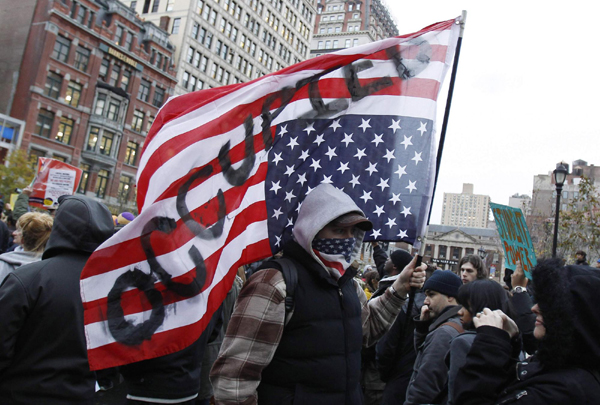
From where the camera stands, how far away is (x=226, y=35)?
5578 centimetres

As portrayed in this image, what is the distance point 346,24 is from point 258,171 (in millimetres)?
105956

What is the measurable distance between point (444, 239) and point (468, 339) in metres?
144

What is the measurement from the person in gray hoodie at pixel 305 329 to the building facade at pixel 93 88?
39.0 metres

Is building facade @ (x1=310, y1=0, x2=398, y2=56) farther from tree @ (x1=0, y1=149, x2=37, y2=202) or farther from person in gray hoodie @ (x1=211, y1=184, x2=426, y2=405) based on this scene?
person in gray hoodie @ (x1=211, y1=184, x2=426, y2=405)

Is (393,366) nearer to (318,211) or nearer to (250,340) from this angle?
(318,211)

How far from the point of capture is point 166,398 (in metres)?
3.90

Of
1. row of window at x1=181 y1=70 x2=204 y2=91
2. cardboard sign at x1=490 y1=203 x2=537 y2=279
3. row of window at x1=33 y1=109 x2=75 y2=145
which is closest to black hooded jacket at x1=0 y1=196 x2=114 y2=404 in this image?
cardboard sign at x1=490 y1=203 x2=537 y2=279

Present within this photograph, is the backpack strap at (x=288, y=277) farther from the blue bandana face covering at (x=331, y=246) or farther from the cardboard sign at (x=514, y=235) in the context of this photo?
the cardboard sign at (x=514, y=235)

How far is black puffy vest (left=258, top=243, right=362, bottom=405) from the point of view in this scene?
2.62 m

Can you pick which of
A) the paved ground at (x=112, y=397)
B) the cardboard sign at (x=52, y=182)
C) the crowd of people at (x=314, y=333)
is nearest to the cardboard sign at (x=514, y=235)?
the crowd of people at (x=314, y=333)

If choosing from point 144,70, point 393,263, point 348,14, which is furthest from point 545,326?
point 348,14

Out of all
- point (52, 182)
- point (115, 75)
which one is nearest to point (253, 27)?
point (115, 75)

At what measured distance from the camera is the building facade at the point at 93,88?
37094mm

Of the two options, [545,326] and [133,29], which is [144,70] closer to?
[133,29]
